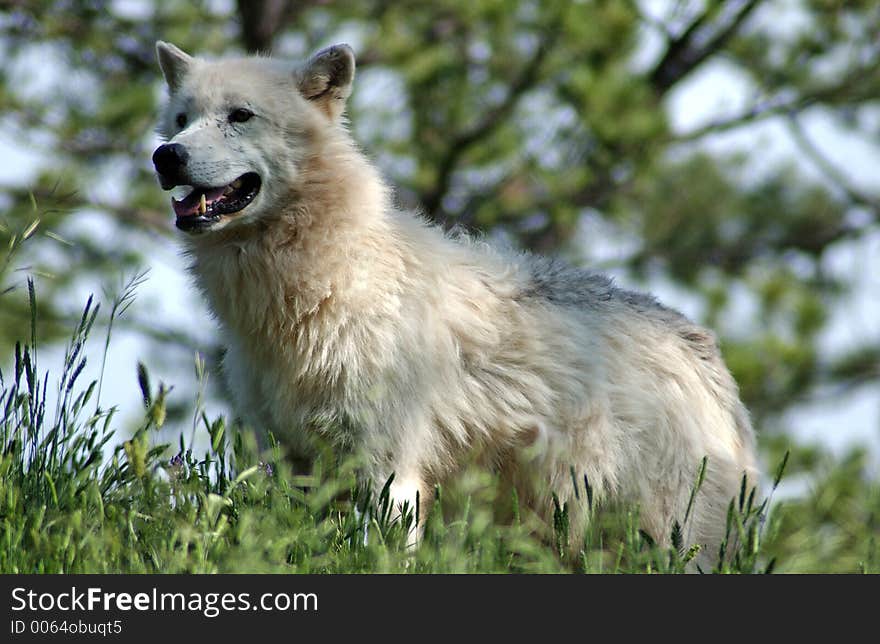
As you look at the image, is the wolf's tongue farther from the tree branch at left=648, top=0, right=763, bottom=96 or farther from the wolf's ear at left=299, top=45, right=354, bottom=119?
the tree branch at left=648, top=0, right=763, bottom=96

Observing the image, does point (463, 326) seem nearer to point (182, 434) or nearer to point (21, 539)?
point (182, 434)

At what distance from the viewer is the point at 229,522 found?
152 inches

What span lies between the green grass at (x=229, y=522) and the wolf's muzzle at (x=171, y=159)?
0.70 meters

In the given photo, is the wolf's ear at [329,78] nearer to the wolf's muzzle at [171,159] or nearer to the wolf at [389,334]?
the wolf at [389,334]

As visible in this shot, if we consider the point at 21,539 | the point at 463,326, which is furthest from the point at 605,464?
the point at 21,539

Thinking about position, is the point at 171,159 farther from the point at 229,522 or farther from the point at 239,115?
the point at 229,522

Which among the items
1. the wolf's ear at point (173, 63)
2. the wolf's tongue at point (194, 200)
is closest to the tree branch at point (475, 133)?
the wolf's ear at point (173, 63)

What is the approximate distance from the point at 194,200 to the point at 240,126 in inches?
15.1

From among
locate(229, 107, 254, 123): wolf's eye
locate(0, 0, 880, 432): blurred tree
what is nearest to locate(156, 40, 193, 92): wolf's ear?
locate(229, 107, 254, 123): wolf's eye

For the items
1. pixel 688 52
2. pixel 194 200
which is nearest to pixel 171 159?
pixel 194 200

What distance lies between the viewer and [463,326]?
485 cm

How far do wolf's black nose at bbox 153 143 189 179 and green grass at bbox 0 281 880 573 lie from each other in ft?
2.31

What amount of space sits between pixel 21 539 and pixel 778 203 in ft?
36.3

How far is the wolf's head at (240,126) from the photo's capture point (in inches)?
181
